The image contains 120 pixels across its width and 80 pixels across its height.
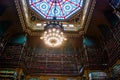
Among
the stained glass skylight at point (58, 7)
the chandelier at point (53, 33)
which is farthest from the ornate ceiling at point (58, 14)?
the chandelier at point (53, 33)

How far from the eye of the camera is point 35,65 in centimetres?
892

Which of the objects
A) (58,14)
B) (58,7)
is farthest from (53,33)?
(58,7)

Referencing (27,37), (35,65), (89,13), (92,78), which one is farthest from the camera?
(27,37)

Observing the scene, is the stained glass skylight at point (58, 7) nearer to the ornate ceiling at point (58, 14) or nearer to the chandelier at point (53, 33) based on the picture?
the ornate ceiling at point (58, 14)

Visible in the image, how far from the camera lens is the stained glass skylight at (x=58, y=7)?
1002cm

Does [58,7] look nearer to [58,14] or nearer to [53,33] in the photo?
[58,14]

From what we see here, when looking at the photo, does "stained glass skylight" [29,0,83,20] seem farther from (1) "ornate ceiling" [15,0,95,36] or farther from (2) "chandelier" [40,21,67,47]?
(2) "chandelier" [40,21,67,47]

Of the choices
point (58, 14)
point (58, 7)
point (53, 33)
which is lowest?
point (53, 33)

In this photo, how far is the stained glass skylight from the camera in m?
10.0

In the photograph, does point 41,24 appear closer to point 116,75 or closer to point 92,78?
point 92,78

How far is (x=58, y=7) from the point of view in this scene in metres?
10.4

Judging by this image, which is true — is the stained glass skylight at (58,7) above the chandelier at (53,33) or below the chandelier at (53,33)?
above

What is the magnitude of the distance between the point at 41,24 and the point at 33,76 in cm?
380

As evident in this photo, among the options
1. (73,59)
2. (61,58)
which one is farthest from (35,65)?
(73,59)
